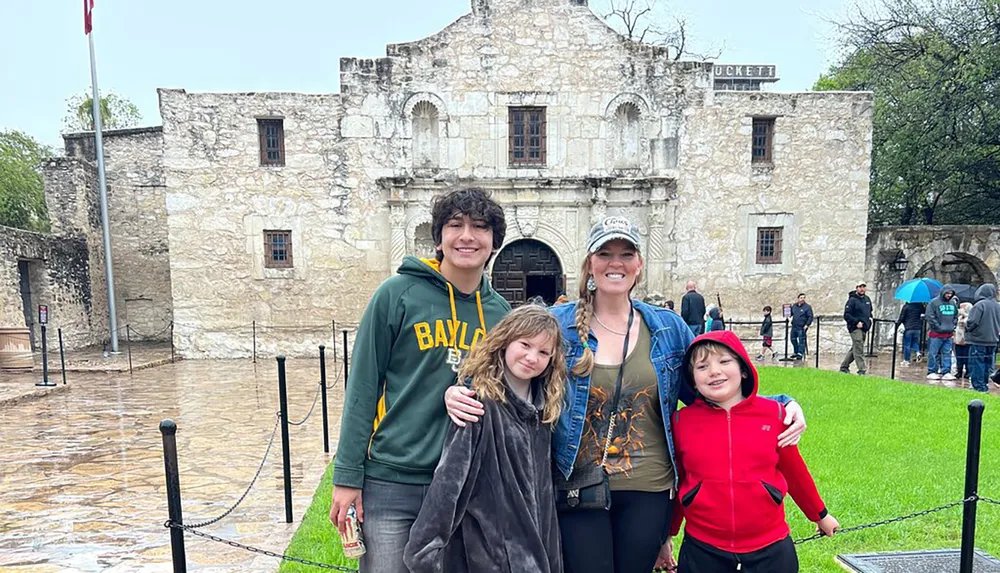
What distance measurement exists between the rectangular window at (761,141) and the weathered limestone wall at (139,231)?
17.4 m

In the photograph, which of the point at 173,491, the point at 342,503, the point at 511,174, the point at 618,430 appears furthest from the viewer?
the point at 511,174

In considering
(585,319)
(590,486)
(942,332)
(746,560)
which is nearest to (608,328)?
(585,319)

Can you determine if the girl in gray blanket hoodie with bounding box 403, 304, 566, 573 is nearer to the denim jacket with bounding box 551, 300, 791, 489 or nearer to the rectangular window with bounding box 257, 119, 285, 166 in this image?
the denim jacket with bounding box 551, 300, 791, 489

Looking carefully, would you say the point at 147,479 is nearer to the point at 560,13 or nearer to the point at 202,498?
the point at 202,498

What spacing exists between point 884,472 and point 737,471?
12.1 feet

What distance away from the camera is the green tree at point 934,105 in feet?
47.3

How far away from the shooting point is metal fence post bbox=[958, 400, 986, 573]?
279cm

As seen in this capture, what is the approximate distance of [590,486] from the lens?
7.23 ft

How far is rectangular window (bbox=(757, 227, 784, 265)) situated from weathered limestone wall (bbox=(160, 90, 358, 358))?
9.24 meters

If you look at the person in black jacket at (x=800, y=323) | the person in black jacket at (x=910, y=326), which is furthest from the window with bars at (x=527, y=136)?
the person in black jacket at (x=910, y=326)

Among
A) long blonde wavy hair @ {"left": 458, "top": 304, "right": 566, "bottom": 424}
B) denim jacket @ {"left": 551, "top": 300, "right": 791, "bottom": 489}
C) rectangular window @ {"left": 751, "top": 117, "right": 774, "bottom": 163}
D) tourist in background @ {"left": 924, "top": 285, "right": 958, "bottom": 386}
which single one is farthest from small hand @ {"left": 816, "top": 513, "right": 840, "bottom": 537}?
rectangular window @ {"left": 751, "top": 117, "right": 774, "bottom": 163}

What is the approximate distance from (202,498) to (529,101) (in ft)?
36.1

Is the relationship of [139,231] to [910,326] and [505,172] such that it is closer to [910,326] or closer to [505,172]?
[505,172]

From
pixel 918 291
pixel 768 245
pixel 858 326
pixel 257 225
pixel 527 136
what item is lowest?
pixel 858 326
